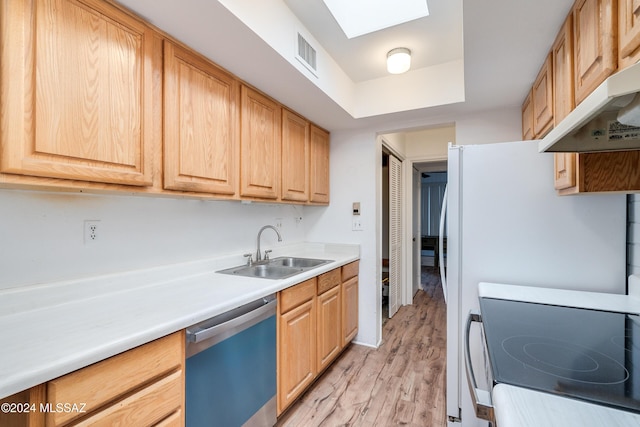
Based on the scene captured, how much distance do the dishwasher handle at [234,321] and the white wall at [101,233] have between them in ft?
2.04

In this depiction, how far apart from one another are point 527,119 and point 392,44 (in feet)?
3.59

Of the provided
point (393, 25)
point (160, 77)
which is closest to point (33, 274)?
point (160, 77)

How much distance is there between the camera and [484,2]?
1.17m

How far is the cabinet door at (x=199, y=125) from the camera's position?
1388 millimetres

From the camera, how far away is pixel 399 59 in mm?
2018

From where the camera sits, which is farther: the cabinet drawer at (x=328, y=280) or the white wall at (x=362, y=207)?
the white wall at (x=362, y=207)

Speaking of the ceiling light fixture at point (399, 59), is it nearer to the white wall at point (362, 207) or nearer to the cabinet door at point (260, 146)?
the white wall at point (362, 207)

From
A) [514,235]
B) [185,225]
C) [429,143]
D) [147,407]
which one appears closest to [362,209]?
[514,235]

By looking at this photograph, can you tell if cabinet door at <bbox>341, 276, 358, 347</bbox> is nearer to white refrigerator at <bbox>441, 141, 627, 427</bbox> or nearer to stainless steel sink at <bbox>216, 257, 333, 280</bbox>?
stainless steel sink at <bbox>216, 257, 333, 280</bbox>

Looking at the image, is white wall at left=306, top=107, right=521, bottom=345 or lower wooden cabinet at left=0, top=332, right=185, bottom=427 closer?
lower wooden cabinet at left=0, top=332, right=185, bottom=427

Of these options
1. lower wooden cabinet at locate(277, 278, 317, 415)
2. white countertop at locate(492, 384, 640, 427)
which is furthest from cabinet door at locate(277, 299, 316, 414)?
white countertop at locate(492, 384, 640, 427)

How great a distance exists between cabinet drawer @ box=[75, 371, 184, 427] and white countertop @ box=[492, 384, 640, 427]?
1.04 m

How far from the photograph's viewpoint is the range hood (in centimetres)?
56

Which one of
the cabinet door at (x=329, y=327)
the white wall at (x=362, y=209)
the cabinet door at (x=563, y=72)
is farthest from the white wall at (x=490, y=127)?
the cabinet door at (x=329, y=327)
